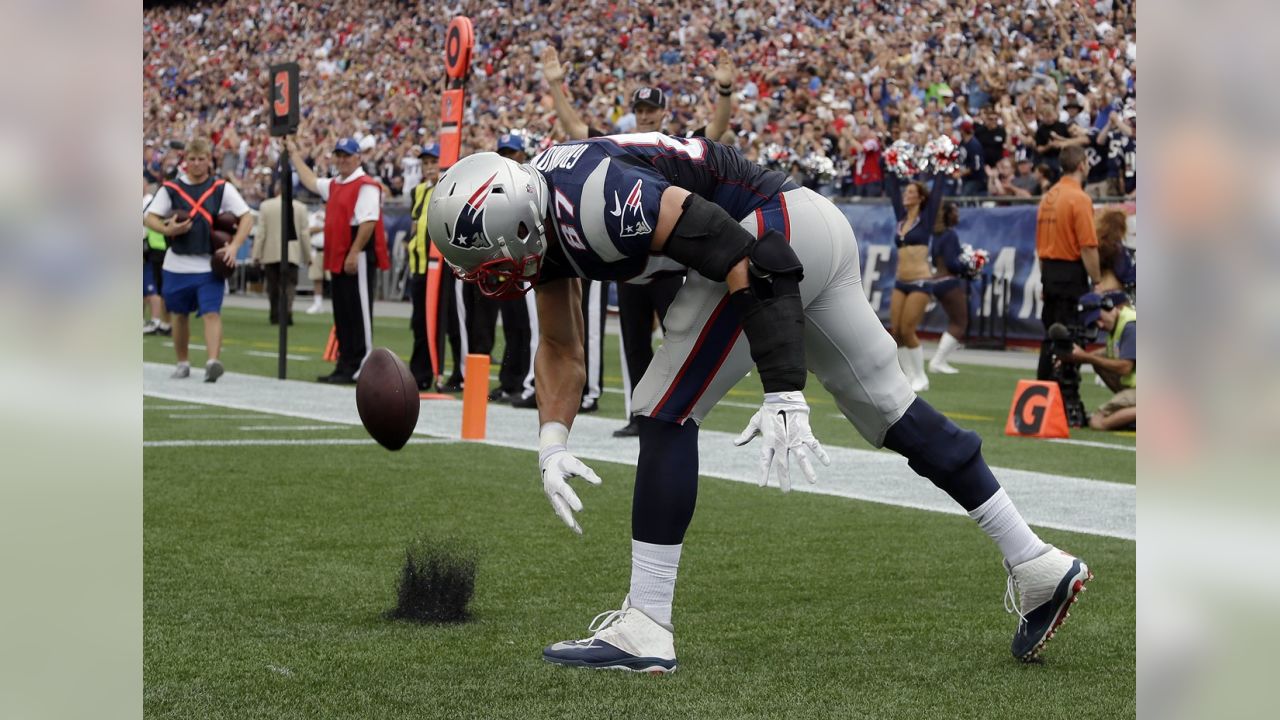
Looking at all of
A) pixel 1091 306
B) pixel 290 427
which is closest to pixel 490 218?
pixel 290 427

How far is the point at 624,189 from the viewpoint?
3691 mm

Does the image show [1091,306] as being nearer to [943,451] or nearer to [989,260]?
[943,451]

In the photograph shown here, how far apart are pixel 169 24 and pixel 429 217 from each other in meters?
41.1

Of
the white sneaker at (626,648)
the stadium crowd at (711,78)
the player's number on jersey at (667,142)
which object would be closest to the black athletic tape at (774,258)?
the player's number on jersey at (667,142)

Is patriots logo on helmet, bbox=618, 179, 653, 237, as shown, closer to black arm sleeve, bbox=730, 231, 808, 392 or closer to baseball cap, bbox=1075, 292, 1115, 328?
black arm sleeve, bbox=730, 231, 808, 392

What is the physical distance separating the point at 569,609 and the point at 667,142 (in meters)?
1.45

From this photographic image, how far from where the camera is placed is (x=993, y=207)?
16562 mm

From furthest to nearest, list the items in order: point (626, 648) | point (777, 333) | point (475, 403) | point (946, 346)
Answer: point (946, 346) → point (475, 403) → point (626, 648) → point (777, 333)

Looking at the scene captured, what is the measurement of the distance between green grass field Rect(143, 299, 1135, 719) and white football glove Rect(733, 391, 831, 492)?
0.54 m

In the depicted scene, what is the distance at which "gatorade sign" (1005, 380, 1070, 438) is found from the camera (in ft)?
31.7

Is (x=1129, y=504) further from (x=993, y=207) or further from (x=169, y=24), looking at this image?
(x=169, y=24)

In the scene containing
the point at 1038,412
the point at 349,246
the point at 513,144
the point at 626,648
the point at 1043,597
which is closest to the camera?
the point at 626,648

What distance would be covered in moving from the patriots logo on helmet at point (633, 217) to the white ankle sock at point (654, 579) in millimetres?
829
